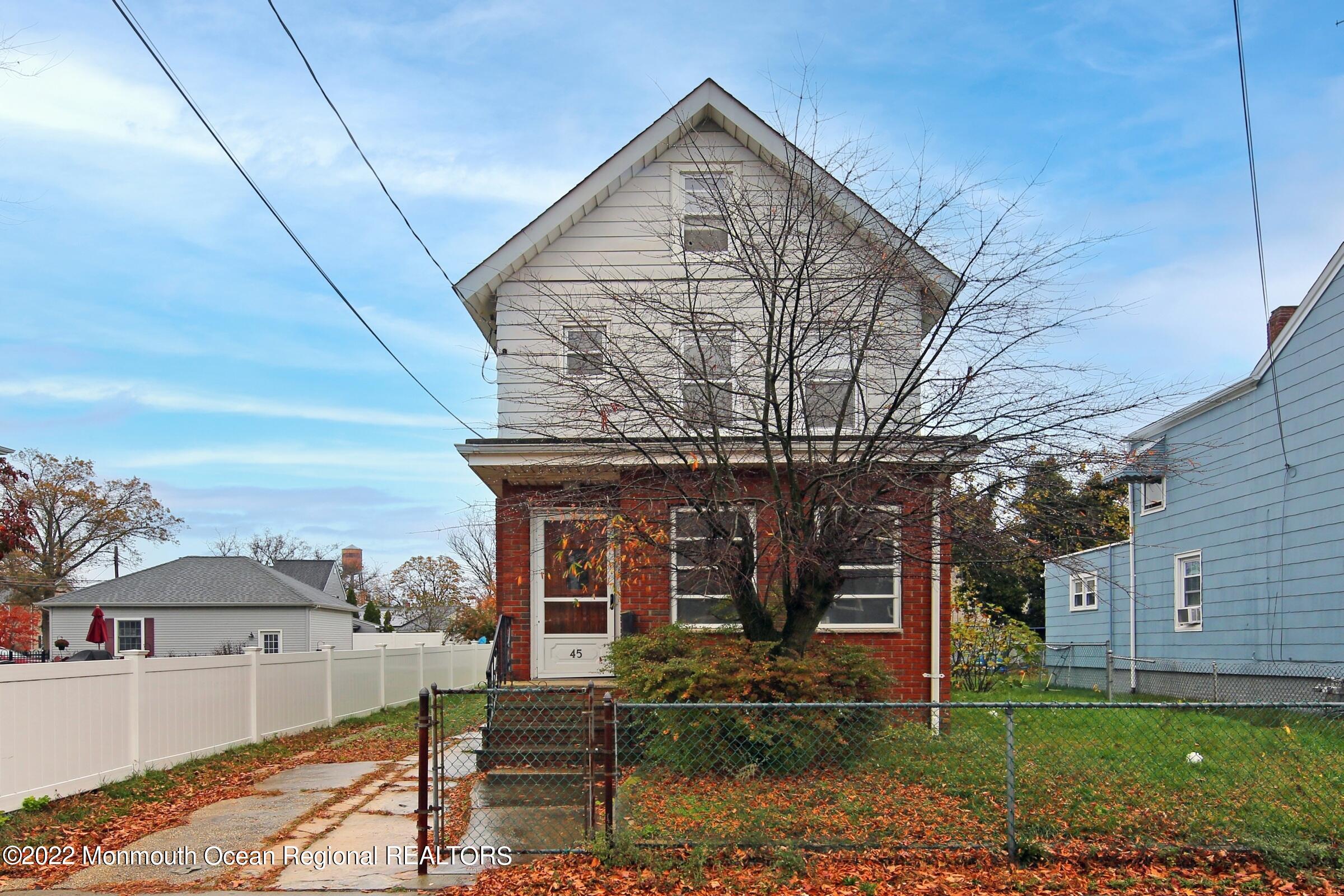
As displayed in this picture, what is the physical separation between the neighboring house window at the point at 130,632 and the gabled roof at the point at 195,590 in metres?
0.62

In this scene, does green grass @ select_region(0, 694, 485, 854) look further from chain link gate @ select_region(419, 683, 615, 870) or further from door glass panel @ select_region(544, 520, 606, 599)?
door glass panel @ select_region(544, 520, 606, 599)

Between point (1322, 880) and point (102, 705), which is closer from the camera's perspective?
point (1322, 880)

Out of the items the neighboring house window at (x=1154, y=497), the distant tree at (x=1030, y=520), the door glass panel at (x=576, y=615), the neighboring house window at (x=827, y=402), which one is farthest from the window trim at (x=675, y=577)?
the neighboring house window at (x=1154, y=497)

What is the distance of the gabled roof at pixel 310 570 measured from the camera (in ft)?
156

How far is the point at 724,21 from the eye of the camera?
1123cm

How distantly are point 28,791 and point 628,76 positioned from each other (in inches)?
350

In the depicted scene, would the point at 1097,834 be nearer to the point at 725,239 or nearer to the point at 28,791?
the point at 725,239

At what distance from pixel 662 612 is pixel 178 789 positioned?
5577mm

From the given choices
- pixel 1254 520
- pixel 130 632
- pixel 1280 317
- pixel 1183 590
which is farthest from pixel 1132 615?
pixel 130 632

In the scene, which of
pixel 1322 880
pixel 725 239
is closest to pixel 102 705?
pixel 725 239

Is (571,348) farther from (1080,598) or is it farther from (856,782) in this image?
(1080,598)

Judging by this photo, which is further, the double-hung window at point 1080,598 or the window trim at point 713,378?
the double-hung window at point 1080,598

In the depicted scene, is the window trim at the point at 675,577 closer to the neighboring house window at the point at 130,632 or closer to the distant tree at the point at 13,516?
the distant tree at the point at 13,516

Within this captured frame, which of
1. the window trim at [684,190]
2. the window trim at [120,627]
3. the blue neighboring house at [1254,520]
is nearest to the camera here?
the window trim at [684,190]
